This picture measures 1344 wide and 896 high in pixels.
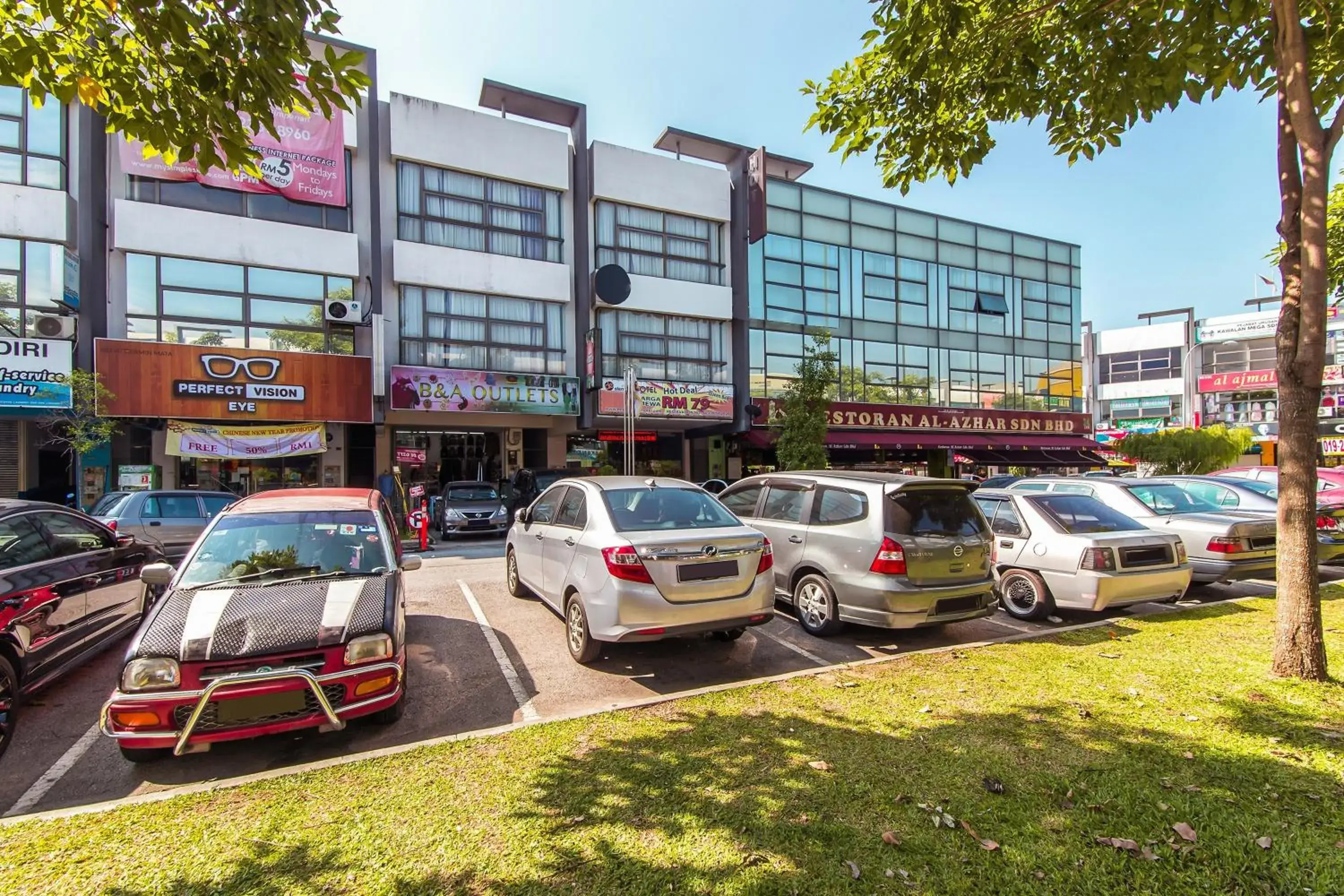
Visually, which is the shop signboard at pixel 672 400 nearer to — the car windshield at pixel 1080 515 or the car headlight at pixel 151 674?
the car windshield at pixel 1080 515

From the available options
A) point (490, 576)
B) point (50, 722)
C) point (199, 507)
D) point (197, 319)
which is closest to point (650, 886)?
point (50, 722)

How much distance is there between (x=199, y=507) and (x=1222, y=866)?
44.2ft

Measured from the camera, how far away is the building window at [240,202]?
1600 centimetres

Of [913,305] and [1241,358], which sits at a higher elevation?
[1241,358]

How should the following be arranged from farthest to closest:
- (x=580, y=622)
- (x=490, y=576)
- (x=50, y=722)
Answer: (x=490, y=576), (x=580, y=622), (x=50, y=722)

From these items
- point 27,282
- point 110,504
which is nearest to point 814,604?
point 110,504

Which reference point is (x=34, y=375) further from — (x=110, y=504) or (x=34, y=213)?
(x=110, y=504)

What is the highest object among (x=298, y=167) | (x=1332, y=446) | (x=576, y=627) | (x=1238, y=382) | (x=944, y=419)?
(x=298, y=167)

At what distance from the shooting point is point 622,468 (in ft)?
79.7

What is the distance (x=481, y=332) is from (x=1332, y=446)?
59.0 m

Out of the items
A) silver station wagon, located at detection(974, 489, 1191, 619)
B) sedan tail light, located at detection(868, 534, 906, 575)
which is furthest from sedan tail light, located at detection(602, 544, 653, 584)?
silver station wagon, located at detection(974, 489, 1191, 619)

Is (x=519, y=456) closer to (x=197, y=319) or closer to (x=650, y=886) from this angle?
(x=197, y=319)

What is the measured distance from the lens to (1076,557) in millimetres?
→ 6809

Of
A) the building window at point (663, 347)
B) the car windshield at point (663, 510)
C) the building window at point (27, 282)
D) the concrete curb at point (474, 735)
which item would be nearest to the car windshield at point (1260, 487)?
the concrete curb at point (474, 735)
